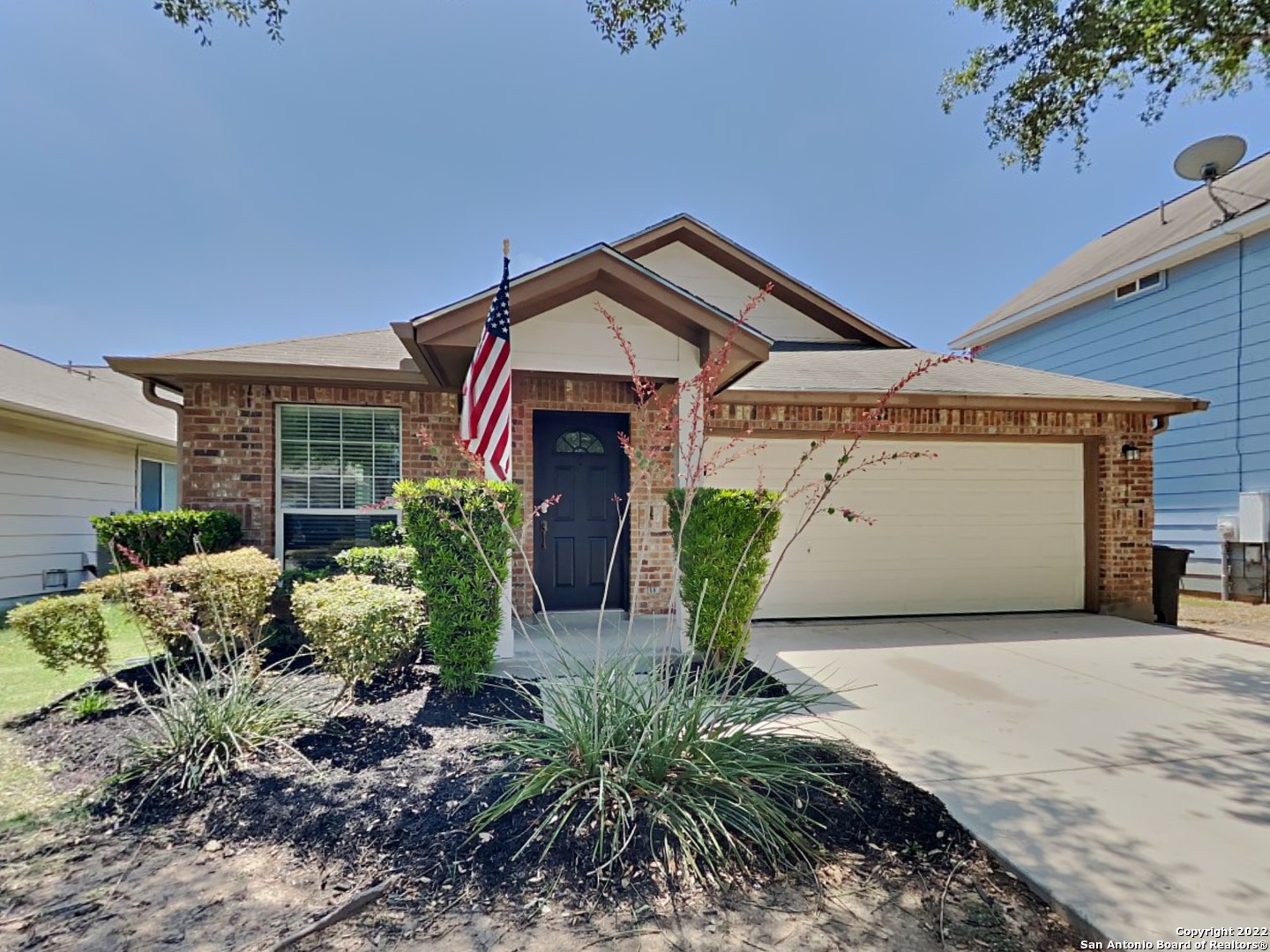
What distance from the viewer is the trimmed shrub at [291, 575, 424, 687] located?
12.1ft

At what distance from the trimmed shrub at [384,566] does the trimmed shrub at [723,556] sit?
2.66 metres

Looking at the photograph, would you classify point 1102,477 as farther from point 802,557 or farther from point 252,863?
point 252,863

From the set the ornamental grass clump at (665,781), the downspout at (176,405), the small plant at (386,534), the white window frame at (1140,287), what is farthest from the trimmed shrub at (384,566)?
the white window frame at (1140,287)

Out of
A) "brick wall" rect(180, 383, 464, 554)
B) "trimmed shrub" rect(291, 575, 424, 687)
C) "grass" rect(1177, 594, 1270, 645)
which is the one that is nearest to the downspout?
"brick wall" rect(180, 383, 464, 554)

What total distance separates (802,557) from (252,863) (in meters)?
6.16

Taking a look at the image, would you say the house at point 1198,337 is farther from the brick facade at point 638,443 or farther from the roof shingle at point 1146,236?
the brick facade at point 638,443

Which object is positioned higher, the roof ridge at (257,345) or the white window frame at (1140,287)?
the white window frame at (1140,287)

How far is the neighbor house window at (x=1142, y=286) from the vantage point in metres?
11.1

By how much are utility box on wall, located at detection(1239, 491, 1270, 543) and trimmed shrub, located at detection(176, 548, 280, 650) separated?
544 inches

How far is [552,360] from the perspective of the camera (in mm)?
5418

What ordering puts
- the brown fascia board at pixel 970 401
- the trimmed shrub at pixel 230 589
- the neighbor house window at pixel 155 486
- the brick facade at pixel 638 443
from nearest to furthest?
the trimmed shrub at pixel 230 589
the brick facade at pixel 638 443
the brown fascia board at pixel 970 401
the neighbor house window at pixel 155 486

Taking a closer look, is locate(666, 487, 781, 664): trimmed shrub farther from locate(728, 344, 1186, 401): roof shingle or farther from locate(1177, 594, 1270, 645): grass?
locate(1177, 594, 1270, 645): grass

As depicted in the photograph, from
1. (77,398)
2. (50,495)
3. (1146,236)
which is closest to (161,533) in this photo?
(50,495)

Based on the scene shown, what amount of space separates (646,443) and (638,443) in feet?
6.13
